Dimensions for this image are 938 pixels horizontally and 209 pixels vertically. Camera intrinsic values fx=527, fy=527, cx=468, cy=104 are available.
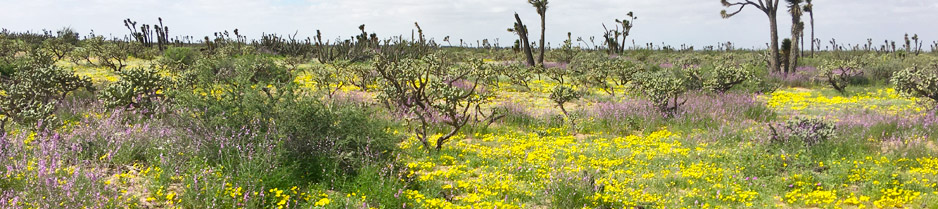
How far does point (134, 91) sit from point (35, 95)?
147cm

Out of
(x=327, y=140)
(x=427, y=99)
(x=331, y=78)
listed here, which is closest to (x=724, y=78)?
(x=427, y=99)

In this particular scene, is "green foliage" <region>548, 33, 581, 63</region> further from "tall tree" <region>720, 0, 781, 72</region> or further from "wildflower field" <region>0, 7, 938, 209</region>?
"wildflower field" <region>0, 7, 938, 209</region>

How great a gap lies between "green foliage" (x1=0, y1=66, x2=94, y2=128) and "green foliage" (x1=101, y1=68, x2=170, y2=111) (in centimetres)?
80

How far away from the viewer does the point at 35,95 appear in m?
9.01

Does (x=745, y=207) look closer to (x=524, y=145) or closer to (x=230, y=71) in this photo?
(x=524, y=145)

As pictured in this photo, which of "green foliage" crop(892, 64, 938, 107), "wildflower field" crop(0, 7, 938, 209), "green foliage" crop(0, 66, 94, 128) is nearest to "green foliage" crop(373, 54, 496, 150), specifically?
"wildflower field" crop(0, 7, 938, 209)

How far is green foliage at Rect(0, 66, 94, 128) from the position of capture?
7.72 m

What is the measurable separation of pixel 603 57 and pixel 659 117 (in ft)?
67.3

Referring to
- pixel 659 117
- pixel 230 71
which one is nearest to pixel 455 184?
pixel 659 117

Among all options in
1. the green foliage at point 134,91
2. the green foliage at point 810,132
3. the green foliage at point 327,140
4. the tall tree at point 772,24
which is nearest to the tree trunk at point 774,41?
the tall tree at point 772,24

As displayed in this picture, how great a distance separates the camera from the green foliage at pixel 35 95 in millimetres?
7723

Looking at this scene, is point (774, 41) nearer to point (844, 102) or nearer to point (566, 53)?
point (844, 102)

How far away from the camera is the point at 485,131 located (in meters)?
9.87

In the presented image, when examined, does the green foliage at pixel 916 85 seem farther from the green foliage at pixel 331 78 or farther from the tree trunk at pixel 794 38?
the green foliage at pixel 331 78
